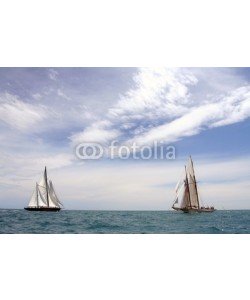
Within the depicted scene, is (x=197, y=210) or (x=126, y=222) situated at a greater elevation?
(x=197, y=210)

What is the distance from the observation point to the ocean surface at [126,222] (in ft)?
37.4

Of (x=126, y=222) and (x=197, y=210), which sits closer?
(x=126, y=222)

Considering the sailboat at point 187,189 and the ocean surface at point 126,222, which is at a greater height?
the sailboat at point 187,189

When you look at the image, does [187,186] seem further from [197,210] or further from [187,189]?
[197,210]

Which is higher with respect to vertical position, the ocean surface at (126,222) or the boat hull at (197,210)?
the boat hull at (197,210)

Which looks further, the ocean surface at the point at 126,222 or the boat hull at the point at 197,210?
the boat hull at the point at 197,210

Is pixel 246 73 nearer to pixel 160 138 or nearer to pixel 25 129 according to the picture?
pixel 160 138

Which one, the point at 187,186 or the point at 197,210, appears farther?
the point at 197,210

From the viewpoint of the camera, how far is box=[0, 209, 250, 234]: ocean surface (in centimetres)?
1141

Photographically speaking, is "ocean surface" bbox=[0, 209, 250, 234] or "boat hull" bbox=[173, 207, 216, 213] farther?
"boat hull" bbox=[173, 207, 216, 213]

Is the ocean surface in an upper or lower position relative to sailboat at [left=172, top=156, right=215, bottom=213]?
lower

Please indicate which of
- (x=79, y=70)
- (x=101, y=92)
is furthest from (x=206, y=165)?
(x=79, y=70)

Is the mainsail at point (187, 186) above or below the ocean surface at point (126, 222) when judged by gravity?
above

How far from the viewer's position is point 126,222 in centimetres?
1309
